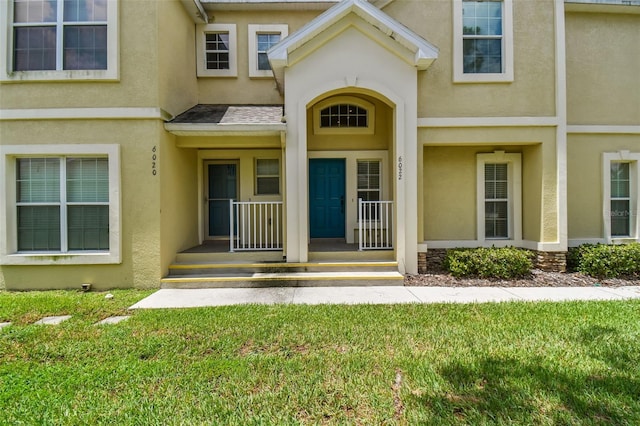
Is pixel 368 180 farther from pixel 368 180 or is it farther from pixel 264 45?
pixel 264 45

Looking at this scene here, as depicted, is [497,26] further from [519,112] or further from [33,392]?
[33,392]

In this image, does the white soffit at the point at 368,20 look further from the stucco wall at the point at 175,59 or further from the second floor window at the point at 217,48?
the second floor window at the point at 217,48

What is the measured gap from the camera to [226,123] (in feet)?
23.5

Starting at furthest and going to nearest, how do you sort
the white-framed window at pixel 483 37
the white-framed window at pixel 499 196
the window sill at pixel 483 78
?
the white-framed window at pixel 499 196 → the white-framed window at pixel 483 37 → the window sill at pixel 483 78

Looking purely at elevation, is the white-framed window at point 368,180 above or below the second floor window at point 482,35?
below

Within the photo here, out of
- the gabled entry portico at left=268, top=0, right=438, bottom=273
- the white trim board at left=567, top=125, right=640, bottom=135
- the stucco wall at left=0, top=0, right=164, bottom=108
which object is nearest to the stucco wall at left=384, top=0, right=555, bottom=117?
the gabled entry portico at left=268, top=0, right=438, bottom=273

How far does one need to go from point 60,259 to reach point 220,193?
4180 mm

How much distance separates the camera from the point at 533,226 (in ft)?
26.2

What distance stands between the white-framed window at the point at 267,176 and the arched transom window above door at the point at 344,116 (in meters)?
1.64

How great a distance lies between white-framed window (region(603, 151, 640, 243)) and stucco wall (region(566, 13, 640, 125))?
3.43 feet

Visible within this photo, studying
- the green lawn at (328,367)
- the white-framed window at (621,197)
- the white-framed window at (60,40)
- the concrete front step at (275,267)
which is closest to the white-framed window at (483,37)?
the white-framed window at (621,197)

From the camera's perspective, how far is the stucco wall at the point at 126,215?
6648mm

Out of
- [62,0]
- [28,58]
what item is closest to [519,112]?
[62,0]

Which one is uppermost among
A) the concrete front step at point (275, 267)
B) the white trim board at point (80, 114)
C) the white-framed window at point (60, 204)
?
the white trim board at point (80, 114)
